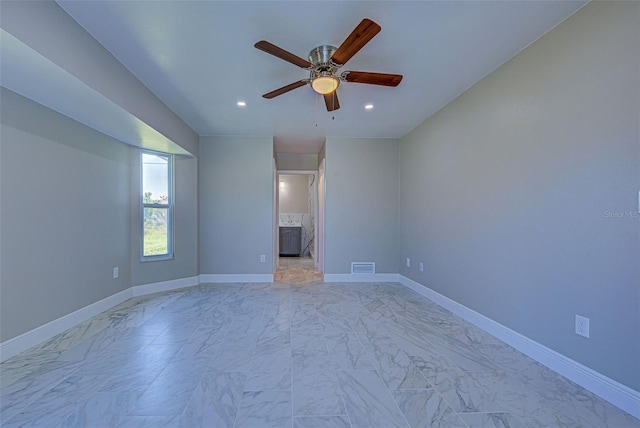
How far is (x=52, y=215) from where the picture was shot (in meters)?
2.50

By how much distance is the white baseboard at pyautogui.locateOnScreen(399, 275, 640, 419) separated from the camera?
1.54 meters

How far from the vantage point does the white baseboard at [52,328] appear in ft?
6.86

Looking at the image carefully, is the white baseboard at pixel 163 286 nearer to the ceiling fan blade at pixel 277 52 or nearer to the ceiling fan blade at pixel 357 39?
the ceiling fan blade at pixel 277 52

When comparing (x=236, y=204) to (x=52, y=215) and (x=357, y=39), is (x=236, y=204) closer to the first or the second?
(x=52, y=215)

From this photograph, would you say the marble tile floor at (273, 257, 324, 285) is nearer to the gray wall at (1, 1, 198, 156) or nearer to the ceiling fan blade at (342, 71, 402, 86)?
the gray wall at (1, 1, 198, 156)

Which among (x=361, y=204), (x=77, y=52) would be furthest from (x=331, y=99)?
(x=361, y=204)

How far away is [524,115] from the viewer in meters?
2.18

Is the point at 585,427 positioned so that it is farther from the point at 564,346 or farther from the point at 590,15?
the point at 590,15

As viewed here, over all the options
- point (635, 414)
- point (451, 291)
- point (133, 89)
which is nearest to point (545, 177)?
point (635, 414)

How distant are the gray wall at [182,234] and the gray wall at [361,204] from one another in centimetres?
219

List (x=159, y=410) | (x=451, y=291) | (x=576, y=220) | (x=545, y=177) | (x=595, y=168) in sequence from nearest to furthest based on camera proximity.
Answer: (x=159, y=410), (x=595, y=168), (x=576, y=220), (x=545, y=177), (x=451, y=291)

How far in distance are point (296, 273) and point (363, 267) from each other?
1423 millimetres

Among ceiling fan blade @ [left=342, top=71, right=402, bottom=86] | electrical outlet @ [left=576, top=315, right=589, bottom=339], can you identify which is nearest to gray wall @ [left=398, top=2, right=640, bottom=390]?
electrical outlet @ [left=576, top=315, right=589, bottom=339]

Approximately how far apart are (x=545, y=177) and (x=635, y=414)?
4.90 feet
